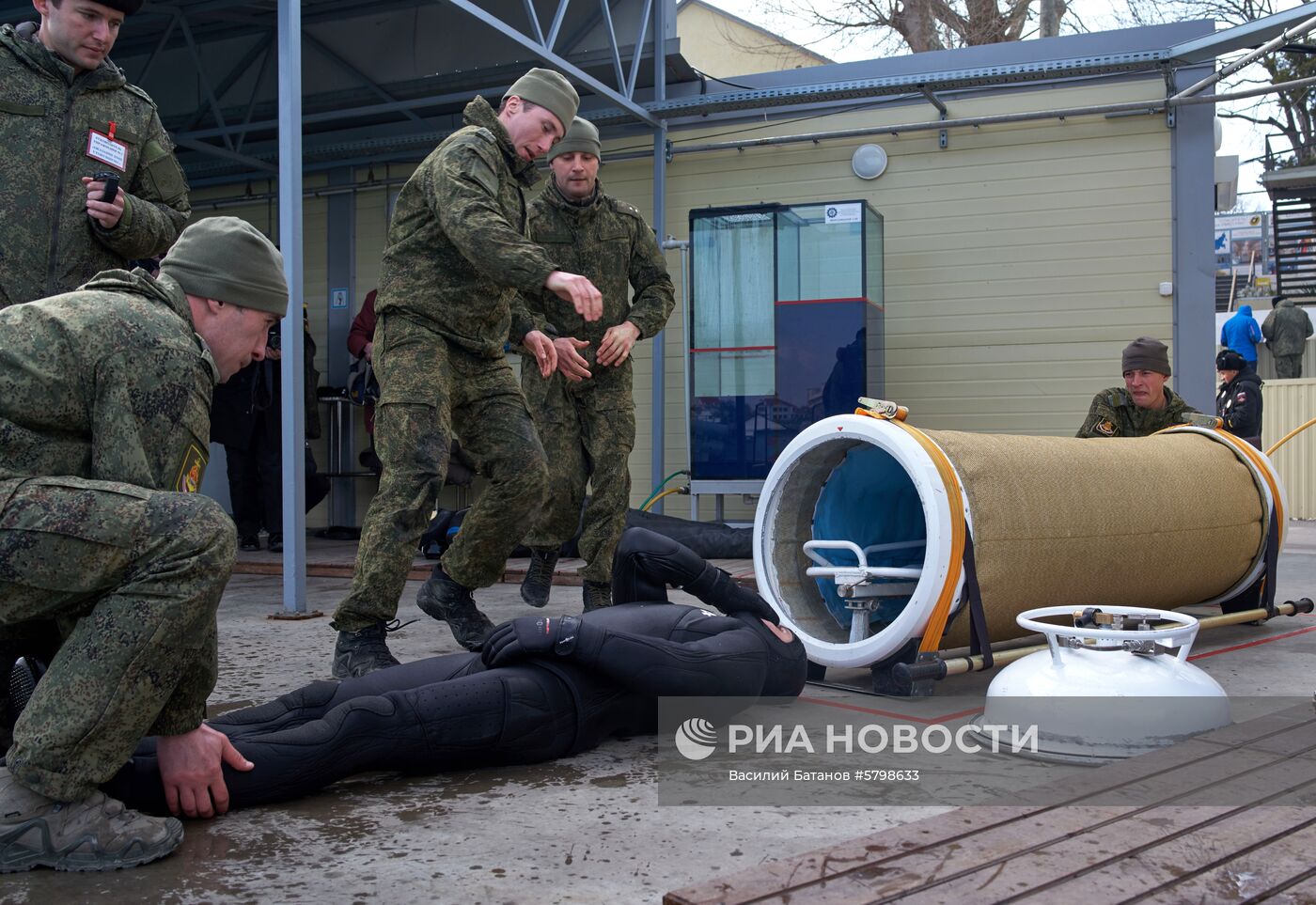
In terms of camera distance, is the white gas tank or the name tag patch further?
the name tag patch

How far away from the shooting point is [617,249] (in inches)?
189

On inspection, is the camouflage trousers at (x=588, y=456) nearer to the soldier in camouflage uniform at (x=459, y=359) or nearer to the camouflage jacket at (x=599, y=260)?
the camouflage jacket at (x=599, y=260)

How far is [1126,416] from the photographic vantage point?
17.6 feet

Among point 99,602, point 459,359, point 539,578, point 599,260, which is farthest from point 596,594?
point 99,602

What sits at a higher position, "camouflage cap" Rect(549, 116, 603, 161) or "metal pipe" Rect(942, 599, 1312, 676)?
"camouflage cap" Rect(549, 116, 603, 161)

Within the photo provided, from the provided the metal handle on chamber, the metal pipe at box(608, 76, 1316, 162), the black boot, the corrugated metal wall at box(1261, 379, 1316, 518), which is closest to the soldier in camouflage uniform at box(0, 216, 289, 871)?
the black boot

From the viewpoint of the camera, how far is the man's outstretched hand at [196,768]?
6.66 feet

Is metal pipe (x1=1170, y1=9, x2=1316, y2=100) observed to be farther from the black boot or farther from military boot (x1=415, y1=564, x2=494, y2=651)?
the black boot

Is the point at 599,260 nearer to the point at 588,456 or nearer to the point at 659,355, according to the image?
the point at 588,456

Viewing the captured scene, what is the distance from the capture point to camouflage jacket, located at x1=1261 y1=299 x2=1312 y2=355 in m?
15.3

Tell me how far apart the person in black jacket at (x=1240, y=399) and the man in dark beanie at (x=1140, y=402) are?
5085 mm

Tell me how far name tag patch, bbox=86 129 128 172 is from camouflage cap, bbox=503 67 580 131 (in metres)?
1.17

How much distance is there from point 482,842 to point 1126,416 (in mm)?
4266

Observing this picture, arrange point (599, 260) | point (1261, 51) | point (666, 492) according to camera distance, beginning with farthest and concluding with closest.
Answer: point (666, 492) → point (1261, 51) → point (599, 260)
